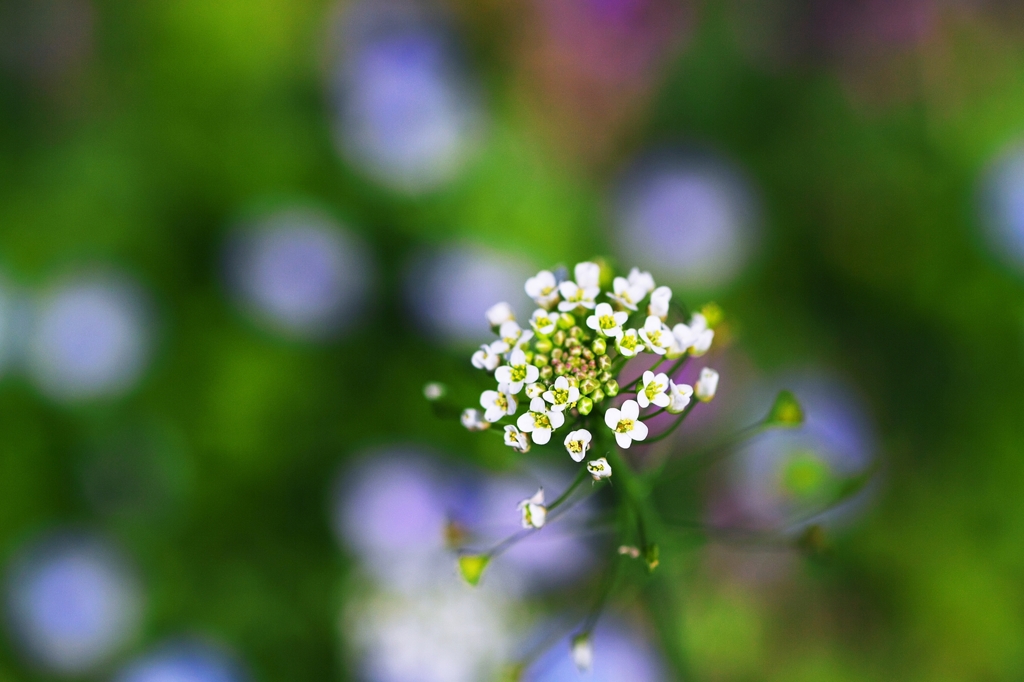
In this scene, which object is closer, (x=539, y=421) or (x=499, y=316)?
(x=539, y=421)

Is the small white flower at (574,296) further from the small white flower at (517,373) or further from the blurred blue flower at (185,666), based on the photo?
the blurred blue flower at (185,666)

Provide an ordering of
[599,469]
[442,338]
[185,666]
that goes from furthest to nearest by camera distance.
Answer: [442,338]
[185,666]
[599,469]

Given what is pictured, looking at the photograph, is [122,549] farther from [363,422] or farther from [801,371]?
[801,371]

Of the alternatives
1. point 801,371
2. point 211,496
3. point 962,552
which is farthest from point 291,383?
point 962,552

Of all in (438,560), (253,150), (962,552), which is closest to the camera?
(438,560)

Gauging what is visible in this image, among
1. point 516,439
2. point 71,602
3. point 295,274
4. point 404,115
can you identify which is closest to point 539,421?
point 516,439

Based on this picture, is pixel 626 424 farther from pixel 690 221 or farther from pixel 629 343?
pixel 690 221
